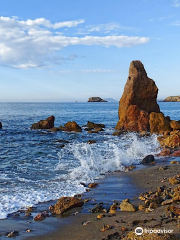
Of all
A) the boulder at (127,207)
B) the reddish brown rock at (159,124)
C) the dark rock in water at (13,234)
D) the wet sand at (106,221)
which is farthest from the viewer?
the reddish brown rock at (159,124)

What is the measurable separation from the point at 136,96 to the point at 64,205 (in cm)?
2580

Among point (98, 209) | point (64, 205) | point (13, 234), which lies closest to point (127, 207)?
point (98, 209)

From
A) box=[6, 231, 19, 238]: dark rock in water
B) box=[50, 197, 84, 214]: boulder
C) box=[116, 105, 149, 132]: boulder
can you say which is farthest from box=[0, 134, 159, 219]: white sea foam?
box=[116, 105, 149, 132]: boulder

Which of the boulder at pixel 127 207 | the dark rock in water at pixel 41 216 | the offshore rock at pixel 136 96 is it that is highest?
the offshore rock at pixel 136 96

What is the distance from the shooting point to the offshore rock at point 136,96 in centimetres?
3033

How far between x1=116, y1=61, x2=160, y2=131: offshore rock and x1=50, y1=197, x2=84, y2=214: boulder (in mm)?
22821

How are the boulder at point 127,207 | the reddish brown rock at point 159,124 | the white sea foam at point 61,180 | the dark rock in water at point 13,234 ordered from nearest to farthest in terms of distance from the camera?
the dark rock in water at point 13,234, the boulder at point 127,207, the white sea foam at point 61,180, the reddish brown rock at point 159,124

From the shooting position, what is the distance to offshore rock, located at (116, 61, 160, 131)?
30.3 m

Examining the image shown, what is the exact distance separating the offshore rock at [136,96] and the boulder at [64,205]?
2282cm

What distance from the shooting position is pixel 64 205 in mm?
7203

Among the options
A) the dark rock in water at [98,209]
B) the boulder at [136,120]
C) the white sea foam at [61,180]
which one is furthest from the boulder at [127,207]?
the boulder at [136,120]

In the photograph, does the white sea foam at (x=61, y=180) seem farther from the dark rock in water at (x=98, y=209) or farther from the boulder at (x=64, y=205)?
the dark rock in water at (x=98, y=209)

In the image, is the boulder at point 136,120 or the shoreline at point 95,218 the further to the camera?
the boulder at point 136,120

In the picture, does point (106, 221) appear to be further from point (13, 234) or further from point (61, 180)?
point (61, 180)
